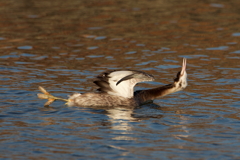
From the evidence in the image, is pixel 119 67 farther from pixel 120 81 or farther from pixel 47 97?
pixel 120 81

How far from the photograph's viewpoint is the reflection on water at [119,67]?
7648 millimetres

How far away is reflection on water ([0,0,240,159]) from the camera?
7.65 meters

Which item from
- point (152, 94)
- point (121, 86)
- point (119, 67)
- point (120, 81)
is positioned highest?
point (119, 67)

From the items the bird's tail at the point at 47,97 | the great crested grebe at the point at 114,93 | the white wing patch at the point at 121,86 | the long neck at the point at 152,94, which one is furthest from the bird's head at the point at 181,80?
the bird's tail at the point at 47,97

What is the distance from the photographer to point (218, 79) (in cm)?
1274

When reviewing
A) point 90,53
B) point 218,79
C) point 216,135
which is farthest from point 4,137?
point 90,53

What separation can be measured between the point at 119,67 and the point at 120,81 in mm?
4371

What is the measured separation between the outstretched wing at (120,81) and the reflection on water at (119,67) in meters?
0.50

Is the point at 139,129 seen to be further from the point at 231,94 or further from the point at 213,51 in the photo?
the point at 213,51

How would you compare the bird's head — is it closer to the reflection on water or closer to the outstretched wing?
the reflection on water

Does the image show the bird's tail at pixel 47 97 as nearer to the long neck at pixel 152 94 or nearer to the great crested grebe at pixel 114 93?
the great crested grebe at pixel 114 93

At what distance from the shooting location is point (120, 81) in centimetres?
967

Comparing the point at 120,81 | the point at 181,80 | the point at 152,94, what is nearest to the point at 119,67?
the point at 152,94

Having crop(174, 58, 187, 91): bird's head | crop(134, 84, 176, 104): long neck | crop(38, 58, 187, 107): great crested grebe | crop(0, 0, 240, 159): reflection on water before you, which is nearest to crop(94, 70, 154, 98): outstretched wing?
crop(38, 58, 187, 107): great crested grebe
